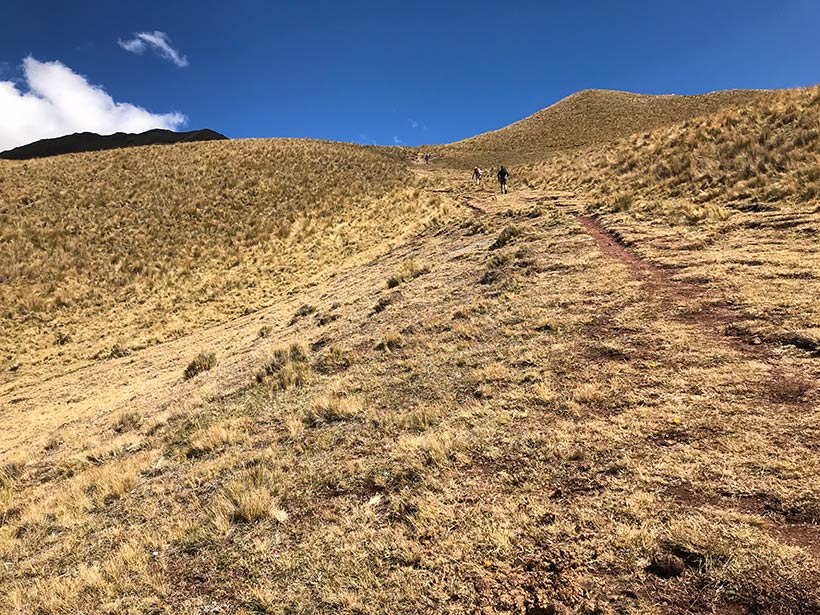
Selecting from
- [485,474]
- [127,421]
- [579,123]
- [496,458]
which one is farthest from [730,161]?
[579,123]

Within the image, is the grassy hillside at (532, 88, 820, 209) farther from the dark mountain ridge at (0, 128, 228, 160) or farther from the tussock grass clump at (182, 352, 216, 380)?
the dark mountain ridge at (0, 128, 228, 160)

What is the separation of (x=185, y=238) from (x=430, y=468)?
112ft

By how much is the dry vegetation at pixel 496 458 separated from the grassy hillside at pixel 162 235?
1342 centimetres

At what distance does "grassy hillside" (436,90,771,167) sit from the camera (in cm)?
6500

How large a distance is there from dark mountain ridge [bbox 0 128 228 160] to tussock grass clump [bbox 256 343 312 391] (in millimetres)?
141028

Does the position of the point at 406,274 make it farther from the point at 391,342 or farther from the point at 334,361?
the point at 334,361

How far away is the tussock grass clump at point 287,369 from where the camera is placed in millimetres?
10938

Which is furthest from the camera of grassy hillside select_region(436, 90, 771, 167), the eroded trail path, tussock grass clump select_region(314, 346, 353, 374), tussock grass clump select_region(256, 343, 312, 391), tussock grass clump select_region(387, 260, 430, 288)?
grassy hillside select_region(436, 90, 771, 167)

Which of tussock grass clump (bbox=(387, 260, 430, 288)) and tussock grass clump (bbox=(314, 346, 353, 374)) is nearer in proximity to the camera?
tussock grass clump (bbox=(314, 346, 353, 374))

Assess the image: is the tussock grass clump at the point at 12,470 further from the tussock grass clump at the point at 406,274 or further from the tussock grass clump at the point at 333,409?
the tussock grass clump at the point at 406,274

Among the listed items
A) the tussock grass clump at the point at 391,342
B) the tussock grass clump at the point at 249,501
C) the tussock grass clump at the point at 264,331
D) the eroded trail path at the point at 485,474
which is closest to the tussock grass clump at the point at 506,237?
the eroded trail path at the point at 485,474

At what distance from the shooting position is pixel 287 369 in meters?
11.4

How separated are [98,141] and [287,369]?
18245cm

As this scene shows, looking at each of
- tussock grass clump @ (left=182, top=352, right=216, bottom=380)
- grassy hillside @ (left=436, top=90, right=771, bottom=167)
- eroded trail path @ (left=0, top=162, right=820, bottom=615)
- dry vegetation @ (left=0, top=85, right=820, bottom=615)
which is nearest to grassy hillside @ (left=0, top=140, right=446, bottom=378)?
tussock grass clump @ (left=182, top=352, right=216, bottom=380)
